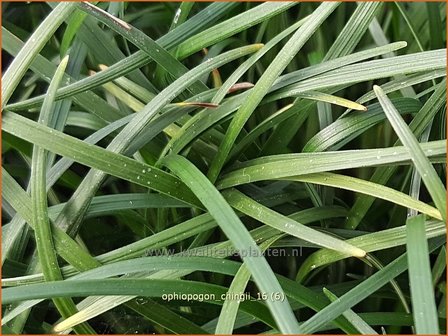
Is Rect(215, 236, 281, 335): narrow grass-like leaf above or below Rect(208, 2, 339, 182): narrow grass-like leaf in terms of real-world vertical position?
below

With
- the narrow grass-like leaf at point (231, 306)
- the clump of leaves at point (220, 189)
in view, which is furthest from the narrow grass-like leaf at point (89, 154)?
the narrow grass-like leaf at point (231, 306)

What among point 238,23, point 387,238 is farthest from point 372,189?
point 238,23

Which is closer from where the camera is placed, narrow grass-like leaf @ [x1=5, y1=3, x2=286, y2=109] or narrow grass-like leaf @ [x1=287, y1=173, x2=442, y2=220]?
narrow grass-like leaf @ [x1=287, y1=173, x2=442, y2=220]

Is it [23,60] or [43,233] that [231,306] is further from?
[23,60]

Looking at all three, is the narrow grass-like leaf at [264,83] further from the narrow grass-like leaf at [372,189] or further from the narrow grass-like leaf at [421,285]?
the narrow grass-like leaf at [421,285]

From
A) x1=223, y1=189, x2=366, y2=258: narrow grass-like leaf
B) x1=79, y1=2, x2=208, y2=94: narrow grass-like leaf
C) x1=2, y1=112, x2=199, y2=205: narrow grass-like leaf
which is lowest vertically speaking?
x1=223, y1=189, x2=366, y2=258: narrow grass-like leaf

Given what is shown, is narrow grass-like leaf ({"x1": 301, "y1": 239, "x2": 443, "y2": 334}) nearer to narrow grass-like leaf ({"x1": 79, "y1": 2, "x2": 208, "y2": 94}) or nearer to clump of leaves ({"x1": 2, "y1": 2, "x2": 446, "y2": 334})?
clump of leaves ({"x1": 2, "y1": 2, "x2": 446, "y2": 334})

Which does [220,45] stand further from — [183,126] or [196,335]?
[196,335]

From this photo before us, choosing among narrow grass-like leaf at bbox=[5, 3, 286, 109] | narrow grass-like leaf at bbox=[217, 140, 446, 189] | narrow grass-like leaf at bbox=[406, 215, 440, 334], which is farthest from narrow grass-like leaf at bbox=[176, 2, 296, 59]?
narrow grass-like leaf at bbox=[406, 215, 440, 334]

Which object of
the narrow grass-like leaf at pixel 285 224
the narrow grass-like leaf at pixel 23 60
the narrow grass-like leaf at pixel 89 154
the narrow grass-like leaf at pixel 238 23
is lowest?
the narrow grass-like leaf at pixel 285 224
